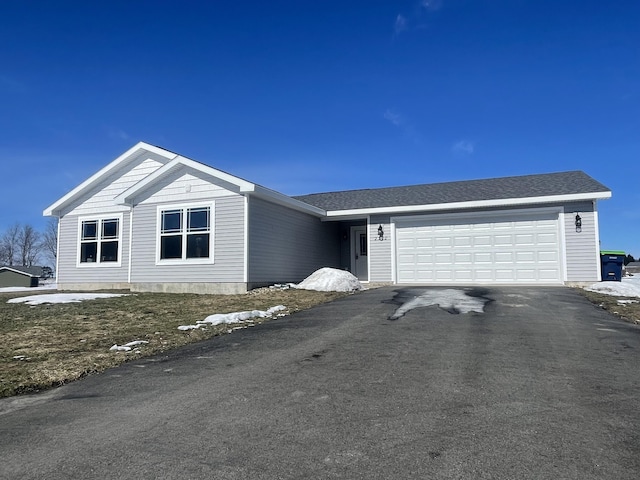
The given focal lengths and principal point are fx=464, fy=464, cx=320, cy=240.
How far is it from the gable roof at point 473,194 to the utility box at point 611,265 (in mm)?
2178

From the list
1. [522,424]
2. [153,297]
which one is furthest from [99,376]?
[153,297]

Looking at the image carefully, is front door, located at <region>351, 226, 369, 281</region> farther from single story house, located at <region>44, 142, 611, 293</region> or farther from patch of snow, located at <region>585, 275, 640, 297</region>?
patch of snow, located at <region>585, 275, 640, 297</region>

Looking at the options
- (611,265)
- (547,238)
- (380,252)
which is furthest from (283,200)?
(611,265)

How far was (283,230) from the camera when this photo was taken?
1606cm

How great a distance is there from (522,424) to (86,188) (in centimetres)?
1767

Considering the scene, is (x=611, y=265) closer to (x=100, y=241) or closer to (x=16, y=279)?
(x=100, y=241)

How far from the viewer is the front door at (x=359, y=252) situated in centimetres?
1915

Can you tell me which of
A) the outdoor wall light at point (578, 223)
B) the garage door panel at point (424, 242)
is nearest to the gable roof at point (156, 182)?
the garage door panel at point (424, 242)

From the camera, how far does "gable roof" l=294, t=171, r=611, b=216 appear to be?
14.9 meters

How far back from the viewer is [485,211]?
1587 cm

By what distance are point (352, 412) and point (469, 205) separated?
13225 millimetres

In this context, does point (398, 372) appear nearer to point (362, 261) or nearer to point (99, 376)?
point (99, 376)

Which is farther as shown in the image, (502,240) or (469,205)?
(469,205)

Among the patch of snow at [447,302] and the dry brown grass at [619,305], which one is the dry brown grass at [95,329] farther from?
the dry brown grass at [619,305]
